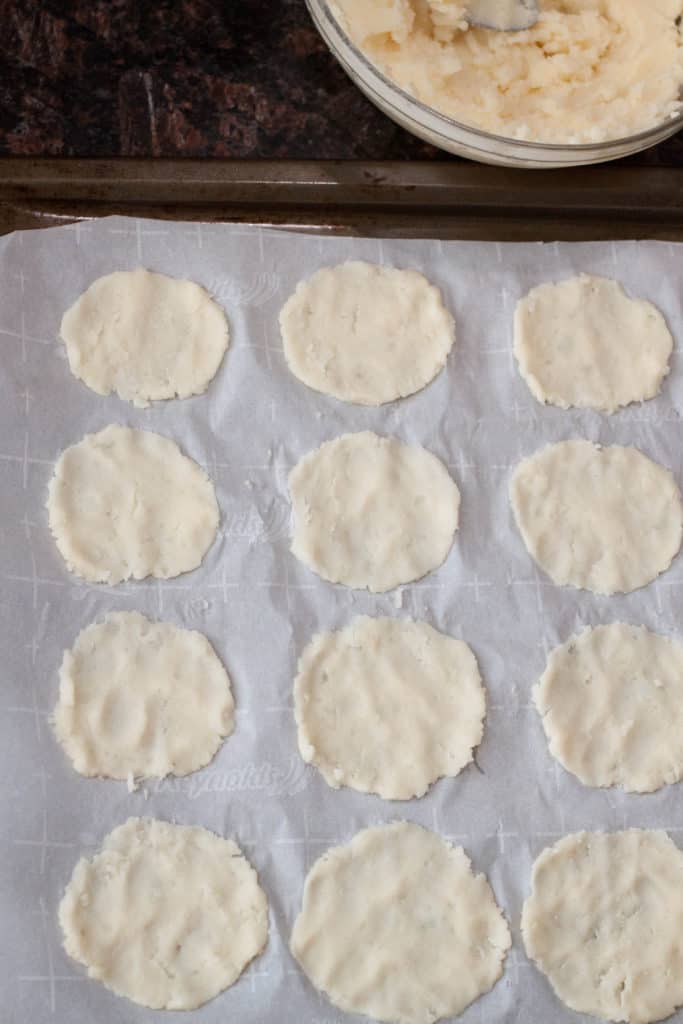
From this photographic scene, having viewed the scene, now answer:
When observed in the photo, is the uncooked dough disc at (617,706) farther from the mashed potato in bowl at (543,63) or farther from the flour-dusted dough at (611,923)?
the mashed potato in bowl at (543,63)

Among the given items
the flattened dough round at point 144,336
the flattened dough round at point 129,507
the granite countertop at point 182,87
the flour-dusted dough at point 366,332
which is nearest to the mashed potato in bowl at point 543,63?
the granite countertop at point 182,87

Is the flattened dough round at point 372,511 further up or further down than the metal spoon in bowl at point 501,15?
further down

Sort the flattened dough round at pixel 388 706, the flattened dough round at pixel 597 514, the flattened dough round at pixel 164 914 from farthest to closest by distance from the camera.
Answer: the flattened dough round at pixel 597 514 < the flattened dough round at pixel 388 706 < the flattened dough round at pixel 164 914

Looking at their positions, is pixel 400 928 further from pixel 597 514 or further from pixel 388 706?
pixel 597 514

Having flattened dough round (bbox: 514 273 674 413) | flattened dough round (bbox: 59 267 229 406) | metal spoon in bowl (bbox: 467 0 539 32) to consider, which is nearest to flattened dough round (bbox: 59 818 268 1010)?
flattened dough round (bbox: 59 267 229 406)

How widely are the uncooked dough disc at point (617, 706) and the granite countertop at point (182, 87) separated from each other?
66 cm

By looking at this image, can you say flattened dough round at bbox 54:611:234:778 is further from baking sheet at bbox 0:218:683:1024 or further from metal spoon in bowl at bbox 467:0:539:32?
metal spoon in bowl at bbox 467:0:539:32

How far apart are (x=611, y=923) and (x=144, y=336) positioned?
0.88m

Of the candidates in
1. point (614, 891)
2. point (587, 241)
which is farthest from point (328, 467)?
point (614, 891)

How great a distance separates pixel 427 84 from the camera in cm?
152

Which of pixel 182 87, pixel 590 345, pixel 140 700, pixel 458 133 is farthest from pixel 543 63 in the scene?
pixel 140 700

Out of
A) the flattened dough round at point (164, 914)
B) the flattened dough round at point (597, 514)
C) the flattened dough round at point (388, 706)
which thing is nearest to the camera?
the flattened dough round at point (164, 914)

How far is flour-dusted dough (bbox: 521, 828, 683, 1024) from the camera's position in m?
1.35

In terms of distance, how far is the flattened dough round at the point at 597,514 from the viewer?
1.51 m
